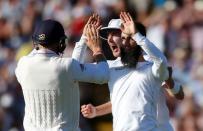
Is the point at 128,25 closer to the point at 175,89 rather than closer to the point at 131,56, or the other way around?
the point at 131,56

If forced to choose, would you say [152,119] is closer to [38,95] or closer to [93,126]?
[38,95]

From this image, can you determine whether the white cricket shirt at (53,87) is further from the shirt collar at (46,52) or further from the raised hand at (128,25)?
the raised hand at (128,25)

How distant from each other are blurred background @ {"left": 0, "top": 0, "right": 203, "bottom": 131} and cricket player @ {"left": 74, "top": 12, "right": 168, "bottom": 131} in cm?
483

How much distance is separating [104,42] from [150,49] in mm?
4787

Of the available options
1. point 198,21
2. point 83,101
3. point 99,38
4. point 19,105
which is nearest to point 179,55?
point 198,21

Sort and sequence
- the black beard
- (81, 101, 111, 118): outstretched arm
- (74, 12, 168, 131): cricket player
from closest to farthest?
(74, 12, 168, 131): cricket player
the black beard
(81, 101, 111, 118): outstretched arm

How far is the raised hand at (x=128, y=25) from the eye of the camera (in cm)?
863

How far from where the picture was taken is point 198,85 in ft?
47.3

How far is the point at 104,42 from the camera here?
1324 cm

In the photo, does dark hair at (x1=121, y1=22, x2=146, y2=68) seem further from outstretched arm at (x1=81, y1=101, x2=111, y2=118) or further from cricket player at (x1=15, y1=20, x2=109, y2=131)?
outstretched arm at (x1=81, y1=101, x2=111, y2=118)

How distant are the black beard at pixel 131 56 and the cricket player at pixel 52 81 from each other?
0.21 metres

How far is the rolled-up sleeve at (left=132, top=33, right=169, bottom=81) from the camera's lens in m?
8.48

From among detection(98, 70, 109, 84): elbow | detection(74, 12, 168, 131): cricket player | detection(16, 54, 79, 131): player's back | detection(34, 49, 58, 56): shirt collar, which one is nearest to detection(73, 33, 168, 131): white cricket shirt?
detection(74, 12, 168, 131): cricket player

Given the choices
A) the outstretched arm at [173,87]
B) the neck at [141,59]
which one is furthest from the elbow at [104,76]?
the outstretched arm at [173,87]
